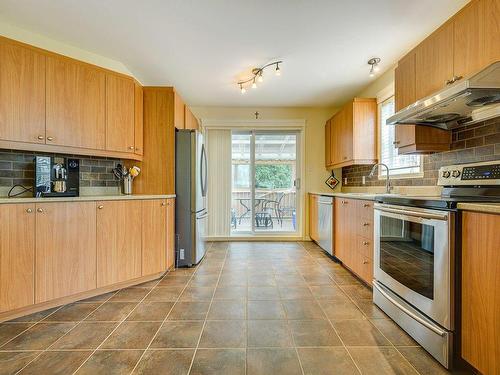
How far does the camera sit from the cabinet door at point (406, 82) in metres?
2.18

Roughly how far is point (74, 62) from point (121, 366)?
2635mm

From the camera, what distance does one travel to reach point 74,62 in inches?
94.0

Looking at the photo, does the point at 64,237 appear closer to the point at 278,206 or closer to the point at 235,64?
the point at 235,64

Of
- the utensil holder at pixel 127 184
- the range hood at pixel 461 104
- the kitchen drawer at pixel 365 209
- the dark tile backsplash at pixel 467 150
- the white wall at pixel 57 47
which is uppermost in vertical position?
the white wall at pixel 57 47

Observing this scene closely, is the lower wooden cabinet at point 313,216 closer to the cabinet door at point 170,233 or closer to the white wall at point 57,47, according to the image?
the cabinet door at point 170,233

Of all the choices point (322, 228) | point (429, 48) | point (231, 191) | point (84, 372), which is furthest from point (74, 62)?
point (322, 228)

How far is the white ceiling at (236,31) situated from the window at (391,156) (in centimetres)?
51

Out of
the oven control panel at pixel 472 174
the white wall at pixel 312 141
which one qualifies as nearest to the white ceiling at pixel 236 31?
the white wall at pixel 312 141

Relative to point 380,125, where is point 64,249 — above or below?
below

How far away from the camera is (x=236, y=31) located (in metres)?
2.32

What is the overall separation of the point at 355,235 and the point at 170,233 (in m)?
2.11

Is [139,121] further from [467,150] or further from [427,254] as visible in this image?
[467,150]

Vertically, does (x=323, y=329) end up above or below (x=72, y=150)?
below

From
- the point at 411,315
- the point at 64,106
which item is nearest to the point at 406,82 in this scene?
the point at 411,315
